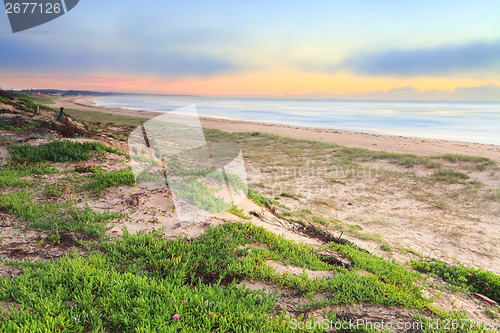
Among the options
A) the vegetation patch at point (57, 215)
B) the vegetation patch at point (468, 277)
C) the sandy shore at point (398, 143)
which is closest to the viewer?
the vegetation patch at point (468, 277)

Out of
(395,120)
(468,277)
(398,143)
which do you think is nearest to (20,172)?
(468,277)

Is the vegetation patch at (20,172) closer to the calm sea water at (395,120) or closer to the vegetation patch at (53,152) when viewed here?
the vegetation patch at (53,152)

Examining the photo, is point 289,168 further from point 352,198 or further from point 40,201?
point 40,201

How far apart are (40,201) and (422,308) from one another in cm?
701

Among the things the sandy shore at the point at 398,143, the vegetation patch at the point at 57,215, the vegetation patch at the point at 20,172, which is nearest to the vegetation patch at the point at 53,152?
the vegetation patch at the point at 20,172

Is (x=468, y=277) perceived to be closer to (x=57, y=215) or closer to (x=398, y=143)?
(x=57, y=215)

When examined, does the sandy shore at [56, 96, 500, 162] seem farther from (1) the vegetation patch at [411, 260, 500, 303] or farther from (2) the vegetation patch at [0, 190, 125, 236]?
(2) the vegetation patch at [0, 190, 125, 236]

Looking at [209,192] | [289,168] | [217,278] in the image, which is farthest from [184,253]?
[289,168]

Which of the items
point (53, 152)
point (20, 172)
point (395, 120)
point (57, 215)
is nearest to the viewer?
point (57, 215)

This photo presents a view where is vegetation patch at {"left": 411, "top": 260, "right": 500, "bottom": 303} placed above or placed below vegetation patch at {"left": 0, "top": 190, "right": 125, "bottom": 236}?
above

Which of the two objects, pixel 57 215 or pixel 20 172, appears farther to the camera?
pixel 20 172

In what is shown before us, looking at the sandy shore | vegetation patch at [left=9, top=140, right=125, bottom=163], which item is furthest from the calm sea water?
vegetation patch at [left=9, top=140, right=125, bottom=163]

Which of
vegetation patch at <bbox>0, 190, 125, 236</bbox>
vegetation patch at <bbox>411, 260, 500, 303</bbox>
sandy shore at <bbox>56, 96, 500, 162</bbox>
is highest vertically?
sandy shore at <bbox>56, 96, 500, 162</bbox>

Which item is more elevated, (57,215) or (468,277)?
(468,277)
